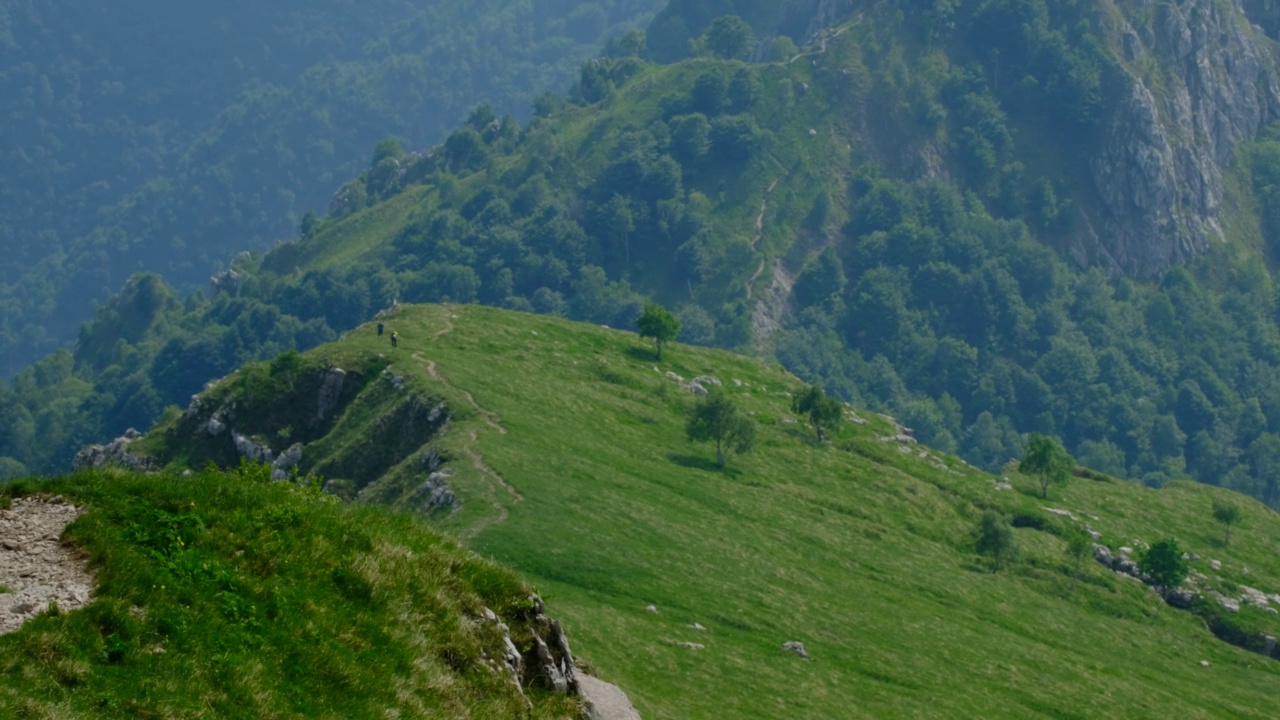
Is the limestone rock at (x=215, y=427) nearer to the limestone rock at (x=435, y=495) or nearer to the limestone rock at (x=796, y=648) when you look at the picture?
the limestone rock at (x=435, y=495)

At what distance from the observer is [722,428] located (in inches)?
4616

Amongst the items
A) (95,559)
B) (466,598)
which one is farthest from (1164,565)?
(95,559)

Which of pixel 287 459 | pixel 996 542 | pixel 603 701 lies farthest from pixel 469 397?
pixel 603 701

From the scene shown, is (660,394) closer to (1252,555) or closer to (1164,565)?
(1164,565)

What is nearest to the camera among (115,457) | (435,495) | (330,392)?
(435,495)

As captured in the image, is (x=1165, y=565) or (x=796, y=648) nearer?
(x=796, y=648)

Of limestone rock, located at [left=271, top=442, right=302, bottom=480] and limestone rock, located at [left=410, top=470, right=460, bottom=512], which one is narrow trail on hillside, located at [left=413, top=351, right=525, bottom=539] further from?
limestone rock, located at [left=271, top=442, right=302, bottom=480]

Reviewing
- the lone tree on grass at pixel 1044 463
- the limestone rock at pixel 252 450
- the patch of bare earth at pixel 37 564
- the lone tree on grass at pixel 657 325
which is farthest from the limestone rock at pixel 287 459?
the patch of bare earth at pixel 37 564

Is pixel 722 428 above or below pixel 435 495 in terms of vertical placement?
above

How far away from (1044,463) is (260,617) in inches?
4561

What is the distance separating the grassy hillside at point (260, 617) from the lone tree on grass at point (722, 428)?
81.0 metres

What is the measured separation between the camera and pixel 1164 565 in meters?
116

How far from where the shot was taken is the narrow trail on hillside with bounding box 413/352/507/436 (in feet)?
351

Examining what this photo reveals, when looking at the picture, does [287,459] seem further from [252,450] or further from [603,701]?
[603,701]
